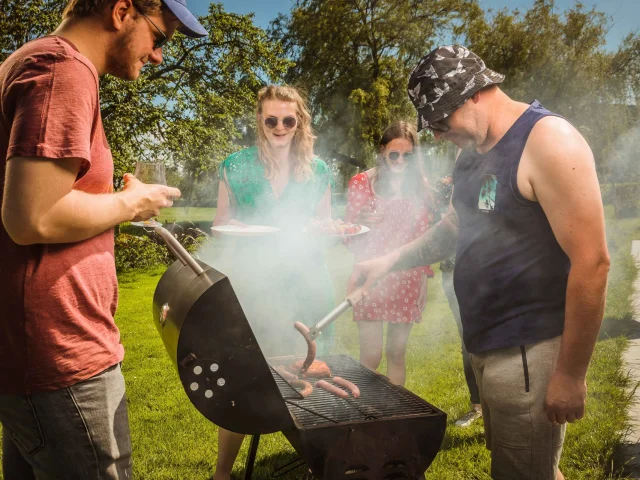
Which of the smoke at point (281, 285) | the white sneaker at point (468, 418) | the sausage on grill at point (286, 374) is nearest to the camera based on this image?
the sausage on grill at point (286, 374)

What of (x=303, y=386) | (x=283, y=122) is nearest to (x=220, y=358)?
(x=303, y=386)

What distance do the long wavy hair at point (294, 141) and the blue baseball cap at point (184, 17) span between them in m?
1.50

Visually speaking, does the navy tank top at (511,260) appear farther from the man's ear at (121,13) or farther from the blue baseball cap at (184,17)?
the man's ear at (121,13)

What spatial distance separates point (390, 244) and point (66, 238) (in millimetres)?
3007

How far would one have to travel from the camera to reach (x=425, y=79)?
1947 mm

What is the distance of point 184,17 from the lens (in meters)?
1.67

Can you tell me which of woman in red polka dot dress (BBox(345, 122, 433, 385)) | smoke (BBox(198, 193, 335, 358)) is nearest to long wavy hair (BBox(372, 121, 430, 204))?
woman in red polka dot dress (BBox(345, 122, 433, 385))

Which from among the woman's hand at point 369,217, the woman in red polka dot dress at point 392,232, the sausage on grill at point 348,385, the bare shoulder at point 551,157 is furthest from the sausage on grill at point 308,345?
the woman's hand at point 369,217

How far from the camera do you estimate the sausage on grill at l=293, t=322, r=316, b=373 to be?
7.50ft

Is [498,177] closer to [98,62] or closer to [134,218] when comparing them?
[134,218]

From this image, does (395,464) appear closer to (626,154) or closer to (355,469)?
(355,469)

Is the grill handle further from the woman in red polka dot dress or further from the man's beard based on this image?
the woman in red polka dot dress

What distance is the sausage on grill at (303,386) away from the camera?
229 centimetres

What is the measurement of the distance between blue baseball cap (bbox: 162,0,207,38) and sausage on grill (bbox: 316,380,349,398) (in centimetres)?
161
